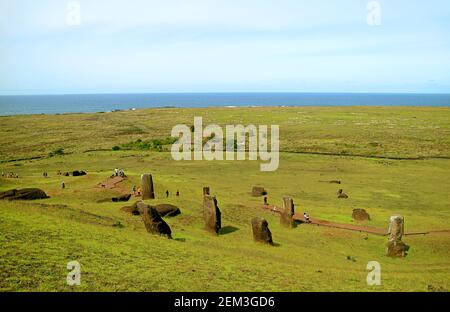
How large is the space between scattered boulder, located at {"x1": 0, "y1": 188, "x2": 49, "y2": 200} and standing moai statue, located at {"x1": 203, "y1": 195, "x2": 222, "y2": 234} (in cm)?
1434

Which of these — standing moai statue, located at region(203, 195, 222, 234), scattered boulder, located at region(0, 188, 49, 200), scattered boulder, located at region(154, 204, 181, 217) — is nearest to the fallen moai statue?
scattered boulder, located at region(154, 204, 181, 217)

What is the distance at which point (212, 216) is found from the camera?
30.2 metres

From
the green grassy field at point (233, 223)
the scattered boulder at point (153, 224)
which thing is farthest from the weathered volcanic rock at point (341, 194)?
the scattered boulder at point (153, 224)

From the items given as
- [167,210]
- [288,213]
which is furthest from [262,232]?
[167,210]

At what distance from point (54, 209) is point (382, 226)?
23.0 m

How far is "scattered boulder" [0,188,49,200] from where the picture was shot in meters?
34.1

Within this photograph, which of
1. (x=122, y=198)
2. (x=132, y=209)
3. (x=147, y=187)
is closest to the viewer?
(x=132, y=209)

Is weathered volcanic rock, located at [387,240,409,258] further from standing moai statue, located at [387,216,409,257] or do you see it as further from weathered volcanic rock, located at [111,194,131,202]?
weathered volcanic rock, located at [111,194,131,202]

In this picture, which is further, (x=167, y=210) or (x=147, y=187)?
(x=147, y=187)

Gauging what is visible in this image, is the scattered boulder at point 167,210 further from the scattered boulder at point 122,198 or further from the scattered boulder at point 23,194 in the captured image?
the scattered boulder at point 23,194

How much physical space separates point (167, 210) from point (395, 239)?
49.9 ft

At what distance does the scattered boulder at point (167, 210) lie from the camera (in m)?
32.3

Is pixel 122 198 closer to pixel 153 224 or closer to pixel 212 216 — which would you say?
pixel 212 216
